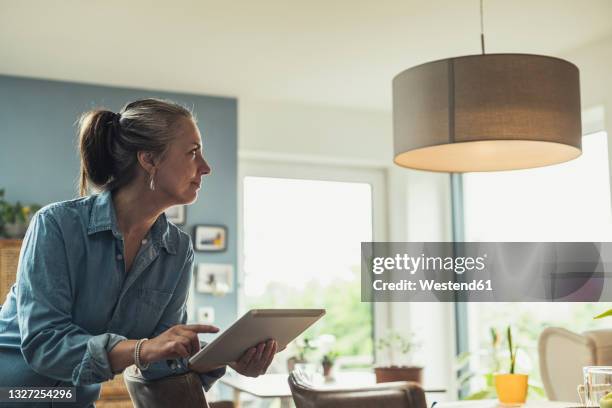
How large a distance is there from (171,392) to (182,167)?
1.64 feet

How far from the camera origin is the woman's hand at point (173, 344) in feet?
4.96

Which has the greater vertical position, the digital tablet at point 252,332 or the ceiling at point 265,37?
the ceiling at point 265,37

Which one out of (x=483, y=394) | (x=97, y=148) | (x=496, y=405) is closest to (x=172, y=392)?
(x=97, y=148)

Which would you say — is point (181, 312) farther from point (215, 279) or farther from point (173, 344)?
point (215, 279)

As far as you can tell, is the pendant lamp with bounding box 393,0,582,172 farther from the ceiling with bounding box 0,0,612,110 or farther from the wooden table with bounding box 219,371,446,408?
the ceiling with bounding box 0,0,612,110

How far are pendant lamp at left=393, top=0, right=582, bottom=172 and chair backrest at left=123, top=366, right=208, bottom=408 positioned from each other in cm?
119

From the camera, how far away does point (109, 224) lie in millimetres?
1720

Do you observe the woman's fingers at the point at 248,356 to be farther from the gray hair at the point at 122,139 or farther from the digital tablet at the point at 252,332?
the gray hair at the point at 122,139

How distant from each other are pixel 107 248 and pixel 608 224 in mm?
3237

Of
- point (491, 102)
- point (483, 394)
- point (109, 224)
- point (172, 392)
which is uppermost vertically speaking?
point (491, 102)

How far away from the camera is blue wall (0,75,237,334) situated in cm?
453
